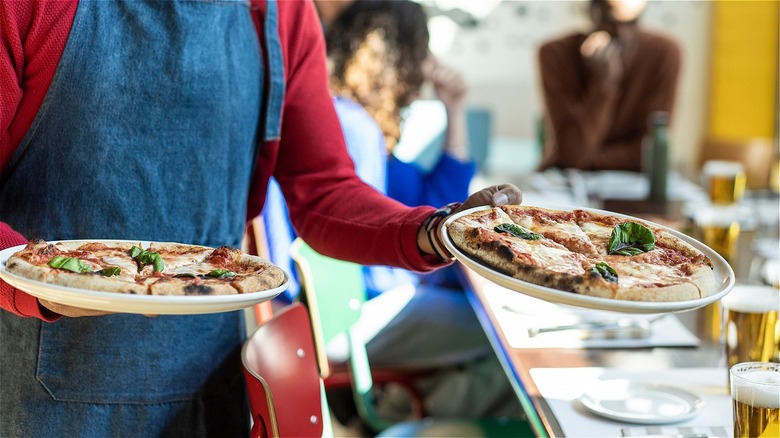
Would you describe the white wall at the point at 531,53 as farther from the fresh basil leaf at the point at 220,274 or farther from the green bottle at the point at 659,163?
the fresh basil leaf at the point at 220,274

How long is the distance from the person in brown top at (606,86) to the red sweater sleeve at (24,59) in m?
2.89

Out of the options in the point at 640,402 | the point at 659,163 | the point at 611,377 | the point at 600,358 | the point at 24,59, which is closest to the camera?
the point at 24,59

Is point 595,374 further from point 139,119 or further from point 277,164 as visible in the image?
point 139,119

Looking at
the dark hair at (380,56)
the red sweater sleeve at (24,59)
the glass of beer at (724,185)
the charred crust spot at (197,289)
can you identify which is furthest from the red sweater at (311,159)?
the dark hair at (380,56)

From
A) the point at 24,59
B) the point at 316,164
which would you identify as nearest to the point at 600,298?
the point at 316,164

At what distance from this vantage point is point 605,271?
94 cm

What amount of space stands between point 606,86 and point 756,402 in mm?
3113

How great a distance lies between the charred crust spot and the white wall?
551 centimetres

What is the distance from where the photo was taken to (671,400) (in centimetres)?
126

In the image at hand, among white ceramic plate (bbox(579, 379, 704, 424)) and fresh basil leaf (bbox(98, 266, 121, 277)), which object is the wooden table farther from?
fresh basil leaf (bbox(98, 266, 121, 277))

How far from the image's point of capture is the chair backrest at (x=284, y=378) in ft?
3.81

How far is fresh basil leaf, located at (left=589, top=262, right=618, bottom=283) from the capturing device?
0.93 metres

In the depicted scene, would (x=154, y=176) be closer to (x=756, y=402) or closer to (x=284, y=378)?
(x=284, y=378)

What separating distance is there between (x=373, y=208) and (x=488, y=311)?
0.57 m
